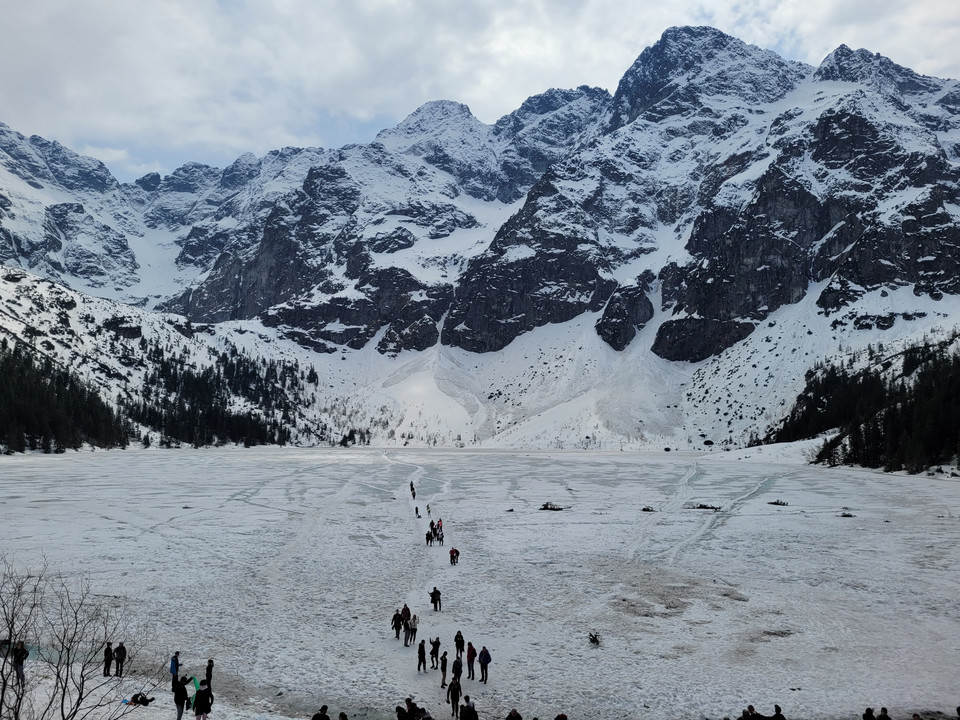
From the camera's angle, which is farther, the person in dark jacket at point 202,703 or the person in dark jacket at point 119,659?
the person in dark jacket at point 119,659

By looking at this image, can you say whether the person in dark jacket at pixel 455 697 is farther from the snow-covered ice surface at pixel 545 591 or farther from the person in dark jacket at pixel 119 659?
the person in dark jacket at pixel 119 659

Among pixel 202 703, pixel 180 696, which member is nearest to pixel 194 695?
pixel 180 696

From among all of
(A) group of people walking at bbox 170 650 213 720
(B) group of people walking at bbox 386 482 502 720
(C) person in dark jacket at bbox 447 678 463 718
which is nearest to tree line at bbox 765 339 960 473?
(B) group of people walking at bbox 386 482 502 720

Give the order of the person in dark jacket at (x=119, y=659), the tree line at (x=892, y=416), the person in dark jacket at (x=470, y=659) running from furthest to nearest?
the tree line at (x=892, y=416)
the person in dark jacket at (x=470, y=659)
the person in dark jacket at (x=119, y=659)

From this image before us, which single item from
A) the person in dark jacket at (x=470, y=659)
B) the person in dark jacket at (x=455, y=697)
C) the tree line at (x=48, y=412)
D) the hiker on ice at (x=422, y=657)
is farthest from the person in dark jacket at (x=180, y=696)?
the tree line at (x=48, y=412)

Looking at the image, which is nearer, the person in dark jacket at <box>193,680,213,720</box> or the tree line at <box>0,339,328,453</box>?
the person in dark jacket at <box>193,680,213,720</box>

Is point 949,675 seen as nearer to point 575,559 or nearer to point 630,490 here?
point 575,559

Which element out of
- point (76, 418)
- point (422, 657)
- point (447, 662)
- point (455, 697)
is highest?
point (76, 418)

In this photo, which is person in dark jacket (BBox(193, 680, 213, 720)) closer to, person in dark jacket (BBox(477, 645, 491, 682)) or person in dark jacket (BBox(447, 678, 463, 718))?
person in dark jacket (BBox(447, 678, 463, 718))

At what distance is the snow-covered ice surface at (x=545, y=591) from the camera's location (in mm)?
21750

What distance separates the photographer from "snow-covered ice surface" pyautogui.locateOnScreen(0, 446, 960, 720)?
21750 millimetres

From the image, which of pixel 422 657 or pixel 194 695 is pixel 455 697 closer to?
pixel 422 657

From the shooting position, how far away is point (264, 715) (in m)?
19.7

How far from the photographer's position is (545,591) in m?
32.4
